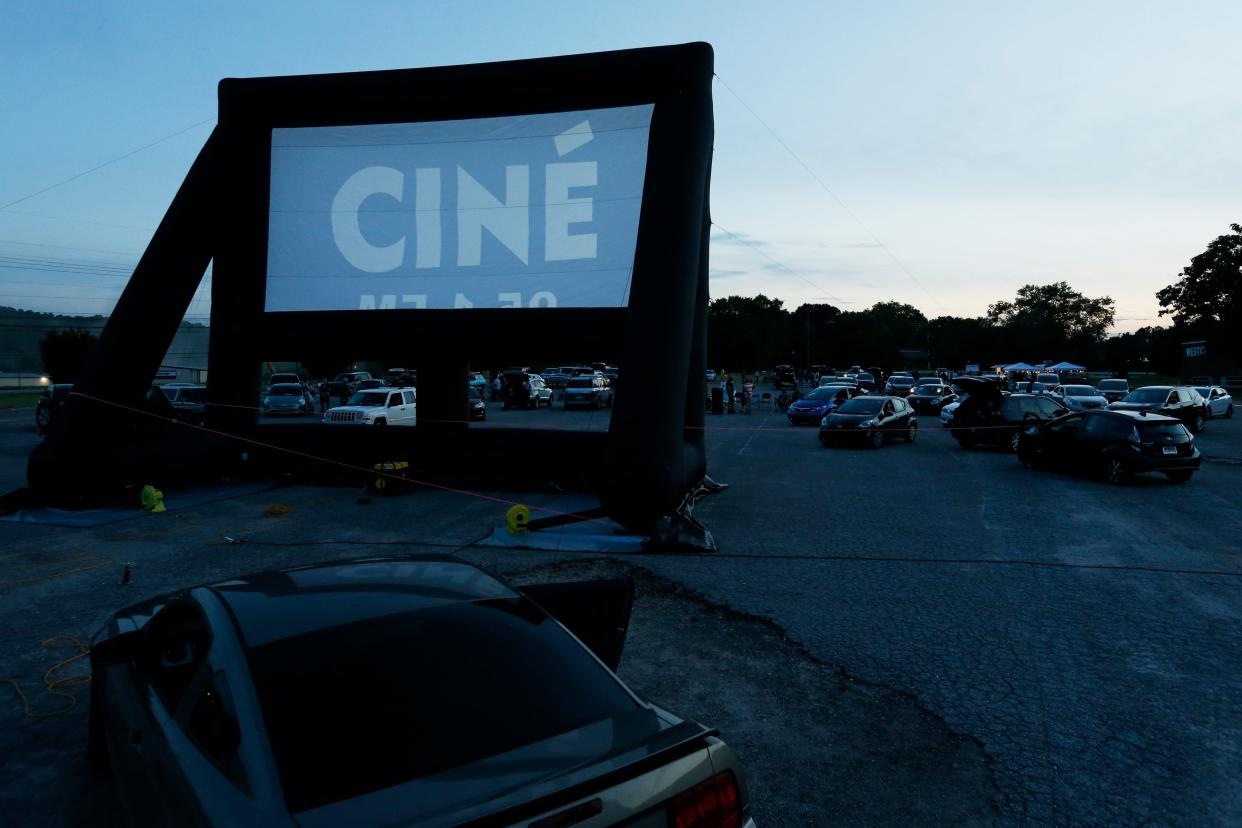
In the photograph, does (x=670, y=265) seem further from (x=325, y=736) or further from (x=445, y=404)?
(x=325, y=736)

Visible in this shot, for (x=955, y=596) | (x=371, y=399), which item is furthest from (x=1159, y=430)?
(x=371, y=399)

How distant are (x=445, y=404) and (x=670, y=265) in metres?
6.93

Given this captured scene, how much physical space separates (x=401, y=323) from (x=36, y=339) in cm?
10379

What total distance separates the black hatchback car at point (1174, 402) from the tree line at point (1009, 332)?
96.8 feet

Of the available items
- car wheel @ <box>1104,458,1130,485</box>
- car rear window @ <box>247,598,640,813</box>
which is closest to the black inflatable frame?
car rear window @ <box>247,598,640,813</box>

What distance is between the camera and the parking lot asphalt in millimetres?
4715

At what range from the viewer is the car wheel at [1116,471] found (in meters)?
16.3

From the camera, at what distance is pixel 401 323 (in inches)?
620

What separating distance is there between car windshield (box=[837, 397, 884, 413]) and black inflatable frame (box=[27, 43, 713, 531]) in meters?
11.2

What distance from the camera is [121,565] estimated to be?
9.43 m

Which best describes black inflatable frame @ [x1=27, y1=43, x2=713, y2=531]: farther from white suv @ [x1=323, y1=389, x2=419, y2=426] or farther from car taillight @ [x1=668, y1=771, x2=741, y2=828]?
car taillight @ [x1=668, y1=771, x2=741, y2=828]

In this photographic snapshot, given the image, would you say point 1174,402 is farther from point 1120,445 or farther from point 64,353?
point 64,353

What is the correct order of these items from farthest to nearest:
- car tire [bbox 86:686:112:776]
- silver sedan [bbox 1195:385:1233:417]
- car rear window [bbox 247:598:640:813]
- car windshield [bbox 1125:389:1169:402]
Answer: silver sedan [bbox 1195:385:1233:417], car windshield [bbox 1125:389:1169:402], car tire [bbox 86:686:112:776], car rear window [bbox 247:598:640:813]

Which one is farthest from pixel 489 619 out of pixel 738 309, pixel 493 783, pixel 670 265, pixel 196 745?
pixel 738 309
